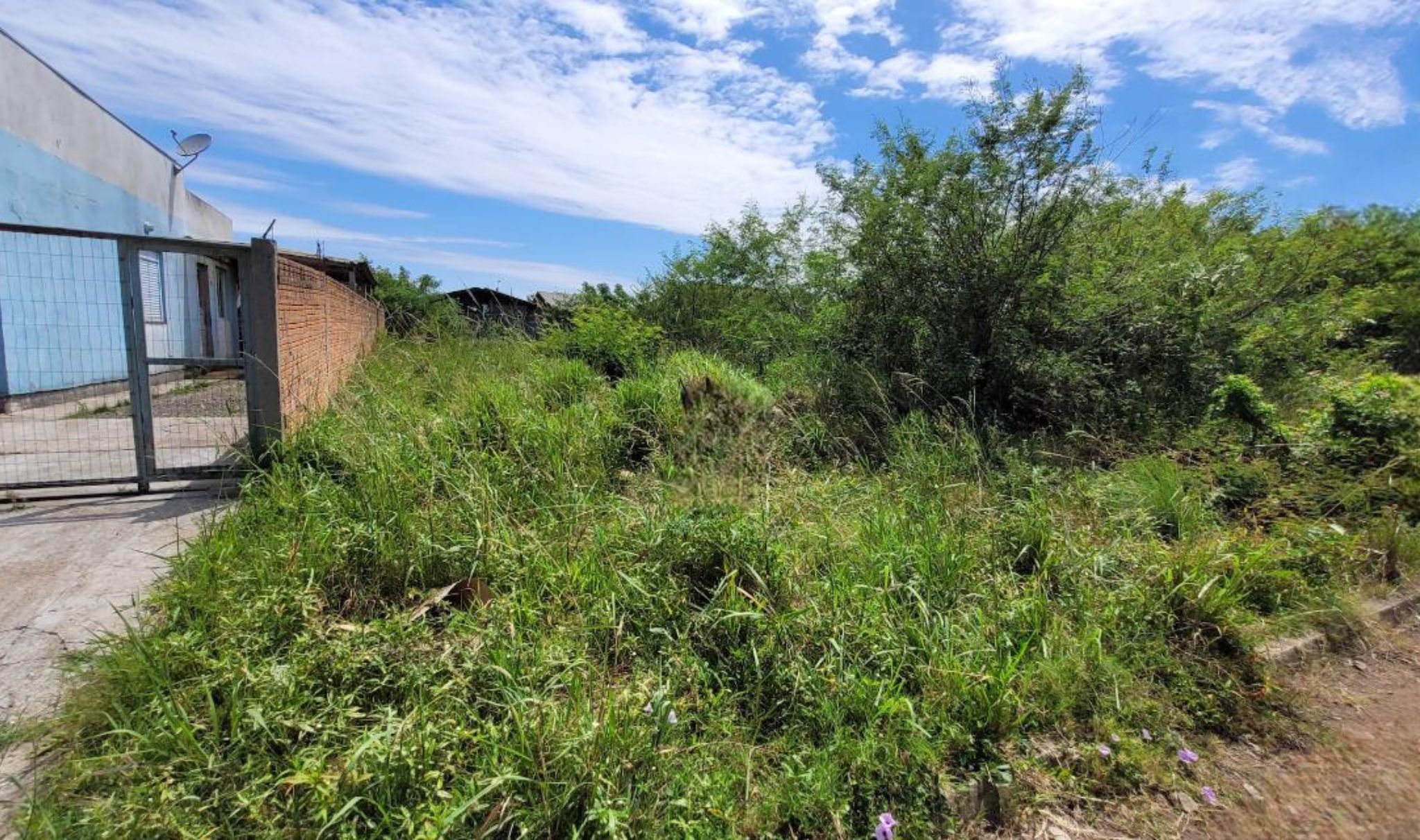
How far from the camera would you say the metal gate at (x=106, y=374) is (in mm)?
4500

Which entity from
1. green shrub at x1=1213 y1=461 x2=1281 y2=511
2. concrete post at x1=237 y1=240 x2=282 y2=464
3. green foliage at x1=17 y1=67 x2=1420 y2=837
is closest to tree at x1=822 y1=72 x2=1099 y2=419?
green foliage at x1=17 y1=67 x2=1420 y2=837

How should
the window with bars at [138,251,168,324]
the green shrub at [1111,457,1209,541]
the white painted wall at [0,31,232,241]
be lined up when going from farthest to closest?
1. the window with bars at [138,251,168,324]
2. the white painted wall at [0,31,232,241]
3. the green shrub at [1111,457,1209,541]

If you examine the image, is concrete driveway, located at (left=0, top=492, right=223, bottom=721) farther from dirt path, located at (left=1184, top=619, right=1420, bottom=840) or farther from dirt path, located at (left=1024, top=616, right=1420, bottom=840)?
dirt path, located at (left=1184, top=619, right=1420, bottom=840)

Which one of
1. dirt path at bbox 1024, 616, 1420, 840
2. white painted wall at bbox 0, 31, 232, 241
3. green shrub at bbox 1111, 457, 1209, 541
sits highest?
white painted wall at bbox 0, 31, 232, 241

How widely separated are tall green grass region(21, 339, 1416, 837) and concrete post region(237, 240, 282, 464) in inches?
15.3

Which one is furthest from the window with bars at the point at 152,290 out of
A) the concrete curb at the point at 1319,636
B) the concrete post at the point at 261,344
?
the concrete curb at the point at 1319,636

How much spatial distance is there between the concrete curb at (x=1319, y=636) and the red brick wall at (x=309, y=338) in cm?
597

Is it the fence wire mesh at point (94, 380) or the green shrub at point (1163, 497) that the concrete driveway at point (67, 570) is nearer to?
the fence wire mesh at point (94, 380)

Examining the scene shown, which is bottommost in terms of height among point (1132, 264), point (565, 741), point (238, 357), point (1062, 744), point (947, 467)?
point (1062, 744)

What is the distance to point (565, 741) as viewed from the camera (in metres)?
1.95

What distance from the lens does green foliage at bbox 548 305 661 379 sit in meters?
8.20

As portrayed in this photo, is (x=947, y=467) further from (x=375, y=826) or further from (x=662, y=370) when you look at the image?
(x=375, y=826)

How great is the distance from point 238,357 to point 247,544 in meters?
2.20

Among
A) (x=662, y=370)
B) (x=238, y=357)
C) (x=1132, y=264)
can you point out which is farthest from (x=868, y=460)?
(x=238, y=357)
